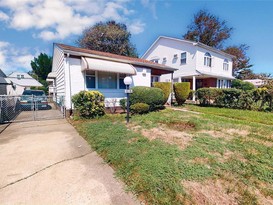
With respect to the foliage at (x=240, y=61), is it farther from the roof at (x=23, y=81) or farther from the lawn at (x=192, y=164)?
the roof at (x=23, y=81)

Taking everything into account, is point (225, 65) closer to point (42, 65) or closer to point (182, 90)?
point (182, 90)

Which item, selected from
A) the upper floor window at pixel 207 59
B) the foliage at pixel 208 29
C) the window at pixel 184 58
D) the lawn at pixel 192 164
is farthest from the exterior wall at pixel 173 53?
the lawn at pixel 192 164

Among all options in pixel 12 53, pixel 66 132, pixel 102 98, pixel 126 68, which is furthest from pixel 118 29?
pixel 12 53

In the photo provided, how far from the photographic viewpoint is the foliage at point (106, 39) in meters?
28.3

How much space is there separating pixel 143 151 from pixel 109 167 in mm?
984

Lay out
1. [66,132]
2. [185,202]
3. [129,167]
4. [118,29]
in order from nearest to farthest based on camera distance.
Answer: [185,202] → [129,167] → [66,132] → [118,29]

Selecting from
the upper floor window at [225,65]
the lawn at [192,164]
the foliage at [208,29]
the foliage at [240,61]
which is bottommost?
the lawn at [192,164]

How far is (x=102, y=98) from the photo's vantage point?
29.8 feet

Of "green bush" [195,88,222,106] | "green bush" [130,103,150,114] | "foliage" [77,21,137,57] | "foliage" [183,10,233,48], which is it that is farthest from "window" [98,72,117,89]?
"foliage" [183,10,233,48]

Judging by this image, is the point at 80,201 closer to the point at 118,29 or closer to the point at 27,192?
the point at 27,192

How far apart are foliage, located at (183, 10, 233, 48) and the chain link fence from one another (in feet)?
102

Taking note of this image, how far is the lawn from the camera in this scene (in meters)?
2.52

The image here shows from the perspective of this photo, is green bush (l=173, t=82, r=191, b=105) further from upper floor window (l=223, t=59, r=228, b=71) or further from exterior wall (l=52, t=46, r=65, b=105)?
upper floor window (l=223, t=59, r=228, b=71)

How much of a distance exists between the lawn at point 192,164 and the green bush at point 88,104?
3057 millimetres
